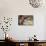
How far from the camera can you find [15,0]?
4.32 m

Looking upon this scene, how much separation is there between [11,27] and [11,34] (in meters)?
0.23

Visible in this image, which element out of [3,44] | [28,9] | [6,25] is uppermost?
[28,9]

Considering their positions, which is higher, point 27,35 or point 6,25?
point 6,25

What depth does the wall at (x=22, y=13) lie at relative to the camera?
425 centimetres

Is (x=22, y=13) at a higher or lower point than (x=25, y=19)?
higher

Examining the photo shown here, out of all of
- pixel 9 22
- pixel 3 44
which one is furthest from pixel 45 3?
pixel 3 44

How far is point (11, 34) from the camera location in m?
4.25

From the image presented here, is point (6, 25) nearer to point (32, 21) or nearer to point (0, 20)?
point (0, 20)

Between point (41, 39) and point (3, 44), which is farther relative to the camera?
point (41, 39)

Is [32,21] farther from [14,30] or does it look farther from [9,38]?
[9,38]

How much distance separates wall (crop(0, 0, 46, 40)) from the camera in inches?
167

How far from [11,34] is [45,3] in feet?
5.13

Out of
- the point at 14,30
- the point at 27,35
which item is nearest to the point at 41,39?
the point at 27,35

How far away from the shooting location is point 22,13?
4285 mm
